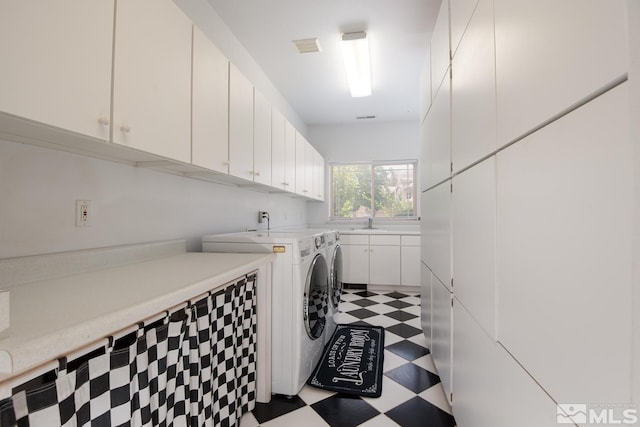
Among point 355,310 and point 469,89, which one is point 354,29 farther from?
point 355,310

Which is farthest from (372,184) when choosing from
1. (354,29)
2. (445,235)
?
(445,235)

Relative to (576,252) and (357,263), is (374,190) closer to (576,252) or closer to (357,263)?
(357,263)

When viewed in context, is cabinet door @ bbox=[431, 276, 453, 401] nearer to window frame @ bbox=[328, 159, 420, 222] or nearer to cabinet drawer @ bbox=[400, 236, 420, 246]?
cabinet drawer @ bbox=[400, 236, 420, 246]

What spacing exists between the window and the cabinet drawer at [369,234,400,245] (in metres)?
0.73

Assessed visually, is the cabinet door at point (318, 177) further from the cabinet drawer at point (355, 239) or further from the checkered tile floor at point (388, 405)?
the checkered tile floor at point (388, 405)

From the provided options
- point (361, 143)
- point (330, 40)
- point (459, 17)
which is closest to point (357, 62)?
point (330, 40)

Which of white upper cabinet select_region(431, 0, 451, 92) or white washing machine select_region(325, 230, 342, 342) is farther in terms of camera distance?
white washing machine select_region(325, 230, 342, 342)

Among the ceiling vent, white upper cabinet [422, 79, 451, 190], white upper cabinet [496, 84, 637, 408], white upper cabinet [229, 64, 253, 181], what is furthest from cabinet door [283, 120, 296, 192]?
white upper cabinet [496, 84, 637, 408]

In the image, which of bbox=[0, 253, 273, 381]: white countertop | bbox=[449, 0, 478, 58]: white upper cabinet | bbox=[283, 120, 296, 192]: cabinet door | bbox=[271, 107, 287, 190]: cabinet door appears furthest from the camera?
bbox=[283, 120, 296, 192]: cabinet door

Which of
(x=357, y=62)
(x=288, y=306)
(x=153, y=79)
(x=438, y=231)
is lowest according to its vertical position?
(x=288, y=306)

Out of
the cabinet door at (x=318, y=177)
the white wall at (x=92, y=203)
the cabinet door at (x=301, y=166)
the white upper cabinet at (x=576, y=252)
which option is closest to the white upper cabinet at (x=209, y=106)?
the white wall at (x=92, y=203)

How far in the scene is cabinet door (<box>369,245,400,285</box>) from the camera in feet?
13.5

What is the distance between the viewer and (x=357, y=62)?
9.54ft

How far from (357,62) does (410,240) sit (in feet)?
7.65
